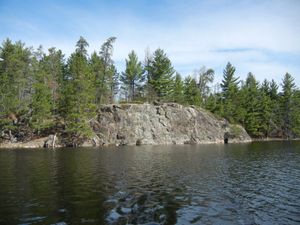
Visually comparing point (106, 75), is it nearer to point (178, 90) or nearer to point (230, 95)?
point (178, 90)

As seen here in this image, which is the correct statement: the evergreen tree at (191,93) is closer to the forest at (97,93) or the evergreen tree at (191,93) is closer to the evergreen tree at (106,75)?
the forest at (97,93)

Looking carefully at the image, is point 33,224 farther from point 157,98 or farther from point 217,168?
point 157,98

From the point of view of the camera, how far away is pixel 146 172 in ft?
102

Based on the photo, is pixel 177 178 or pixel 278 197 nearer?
pixel 278 197

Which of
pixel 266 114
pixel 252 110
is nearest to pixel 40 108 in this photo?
pixel 252 110

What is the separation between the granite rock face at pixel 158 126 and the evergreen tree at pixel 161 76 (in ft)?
29.8

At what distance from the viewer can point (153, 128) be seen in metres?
81.9

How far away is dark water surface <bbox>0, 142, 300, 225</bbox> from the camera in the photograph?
1582 cm

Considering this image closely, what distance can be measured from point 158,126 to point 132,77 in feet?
78.6

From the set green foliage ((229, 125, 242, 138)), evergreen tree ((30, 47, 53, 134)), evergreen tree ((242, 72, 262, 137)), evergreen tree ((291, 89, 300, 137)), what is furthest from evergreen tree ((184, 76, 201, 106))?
evergreen tree ((30, 47, 53, 134))

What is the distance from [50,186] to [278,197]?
17.5m

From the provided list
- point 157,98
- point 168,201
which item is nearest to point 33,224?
point 168,201

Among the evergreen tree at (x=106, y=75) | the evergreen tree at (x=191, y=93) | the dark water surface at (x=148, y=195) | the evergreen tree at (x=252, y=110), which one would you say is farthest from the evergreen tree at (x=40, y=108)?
the evergreen tree at (x=252, y=110)

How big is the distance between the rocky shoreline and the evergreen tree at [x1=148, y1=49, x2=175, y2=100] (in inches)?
352
